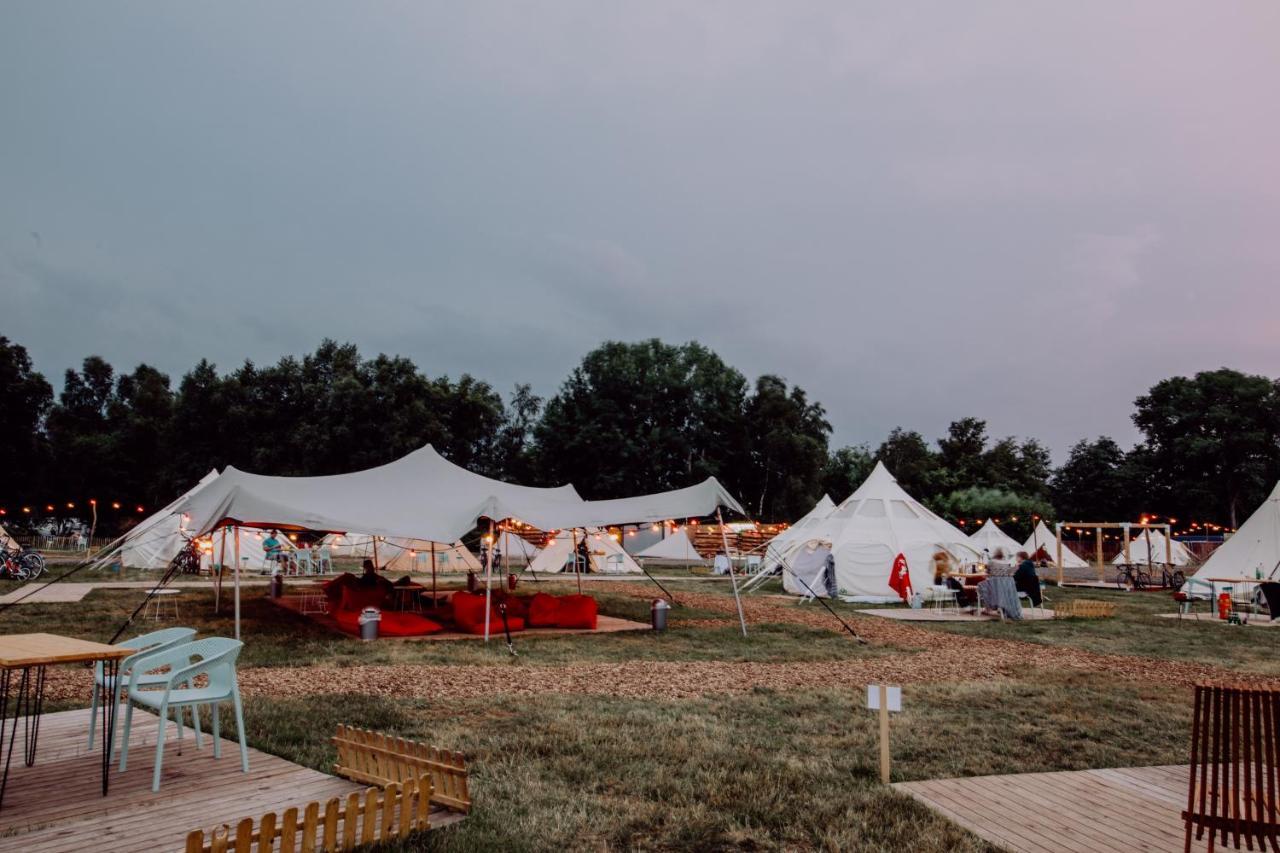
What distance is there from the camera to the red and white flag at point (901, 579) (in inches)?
786

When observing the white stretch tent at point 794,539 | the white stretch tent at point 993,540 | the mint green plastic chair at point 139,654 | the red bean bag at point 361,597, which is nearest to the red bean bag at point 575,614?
the red bean bag at point 361,597

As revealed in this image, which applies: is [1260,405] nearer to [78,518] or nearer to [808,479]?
[808,479]

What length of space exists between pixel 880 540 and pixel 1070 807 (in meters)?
17.3

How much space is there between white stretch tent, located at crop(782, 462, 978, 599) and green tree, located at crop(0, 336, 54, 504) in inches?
1291

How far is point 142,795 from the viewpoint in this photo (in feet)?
15.3

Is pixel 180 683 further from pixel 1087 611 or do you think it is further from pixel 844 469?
pixel 844 469

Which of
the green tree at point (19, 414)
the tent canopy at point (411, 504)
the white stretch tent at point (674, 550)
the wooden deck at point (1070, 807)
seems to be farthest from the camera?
the white stretch tent at point (674, 550)

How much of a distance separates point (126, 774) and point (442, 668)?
4.96 m

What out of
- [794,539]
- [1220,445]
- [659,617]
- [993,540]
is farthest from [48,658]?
[1220,445]

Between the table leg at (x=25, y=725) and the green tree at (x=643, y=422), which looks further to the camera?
the green tree at (x=643, y=422)

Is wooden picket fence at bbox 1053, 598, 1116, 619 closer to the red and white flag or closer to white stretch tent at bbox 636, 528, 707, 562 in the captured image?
the red and white flag

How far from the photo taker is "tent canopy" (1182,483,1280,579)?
834 inches

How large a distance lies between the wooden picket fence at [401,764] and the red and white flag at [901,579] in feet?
55.0

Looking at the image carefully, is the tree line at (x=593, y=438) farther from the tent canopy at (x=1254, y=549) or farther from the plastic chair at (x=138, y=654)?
the plastic chair at (x=138, y=654)
